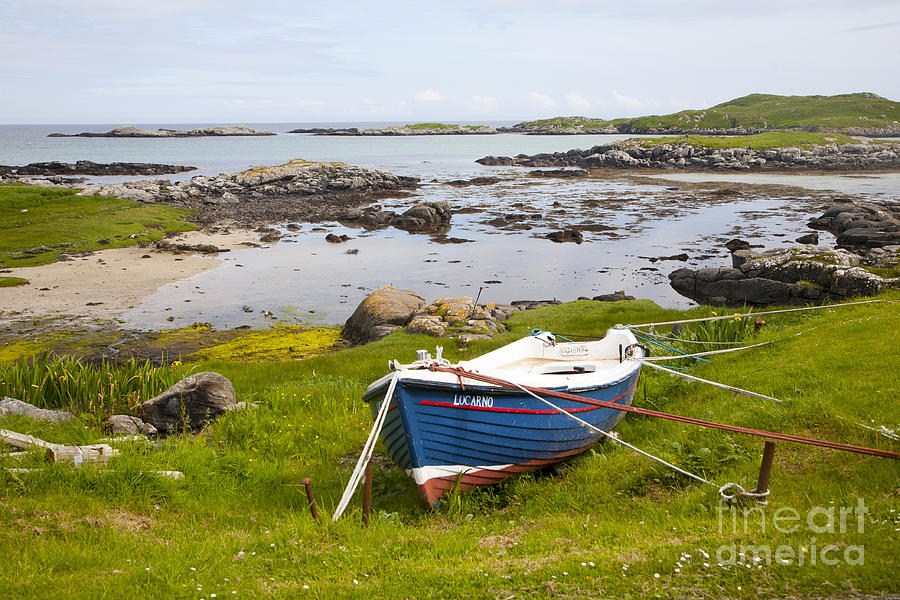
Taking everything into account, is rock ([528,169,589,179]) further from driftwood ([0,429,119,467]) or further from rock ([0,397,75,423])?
driftwood ([0,429,119,467])

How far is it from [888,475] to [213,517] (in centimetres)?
842

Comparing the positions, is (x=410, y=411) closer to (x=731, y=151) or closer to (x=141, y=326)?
(x=141, y=326)

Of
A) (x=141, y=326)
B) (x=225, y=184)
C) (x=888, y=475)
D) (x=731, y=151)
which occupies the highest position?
(x=731, y=151)

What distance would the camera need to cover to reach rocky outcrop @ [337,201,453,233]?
54.8 m

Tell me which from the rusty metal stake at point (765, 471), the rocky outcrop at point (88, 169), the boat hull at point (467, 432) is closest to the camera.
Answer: the rusty metal stake at point (765, 471)

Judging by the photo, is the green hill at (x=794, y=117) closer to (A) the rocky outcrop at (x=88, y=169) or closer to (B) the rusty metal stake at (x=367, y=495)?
(A) the rocky outcrop at (x=88, y=169)

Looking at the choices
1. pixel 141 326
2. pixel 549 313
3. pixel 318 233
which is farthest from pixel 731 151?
pixel 141 326

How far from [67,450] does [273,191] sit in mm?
66764

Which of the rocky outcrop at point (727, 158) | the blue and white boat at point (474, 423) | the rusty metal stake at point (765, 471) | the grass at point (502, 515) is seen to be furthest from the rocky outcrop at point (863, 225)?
the rocky outcrop at point (727, 158)

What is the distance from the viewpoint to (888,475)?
709cm

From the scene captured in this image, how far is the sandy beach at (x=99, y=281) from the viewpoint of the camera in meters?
28.0

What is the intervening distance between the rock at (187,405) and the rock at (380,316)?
35.7ft

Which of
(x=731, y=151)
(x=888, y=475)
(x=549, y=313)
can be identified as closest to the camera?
(x=888, y=475)

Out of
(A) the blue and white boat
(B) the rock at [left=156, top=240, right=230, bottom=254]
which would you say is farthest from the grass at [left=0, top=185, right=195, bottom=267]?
(A) the blue and white boat
